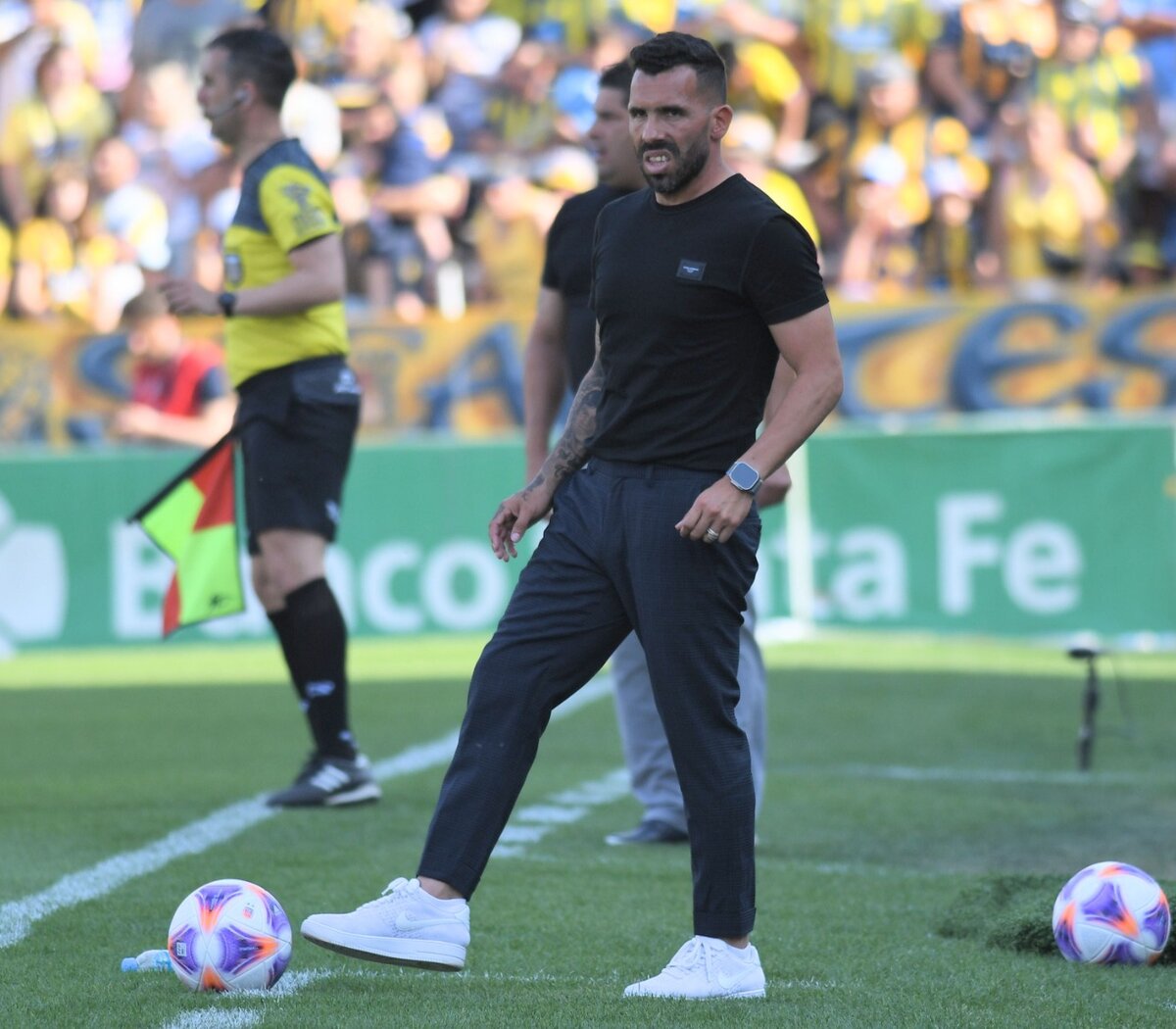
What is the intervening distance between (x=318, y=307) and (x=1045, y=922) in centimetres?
345

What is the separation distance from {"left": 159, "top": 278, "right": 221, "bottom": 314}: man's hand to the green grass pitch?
166cm

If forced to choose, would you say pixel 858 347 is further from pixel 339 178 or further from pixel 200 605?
pixel 200 605

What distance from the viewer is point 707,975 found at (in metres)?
4.23

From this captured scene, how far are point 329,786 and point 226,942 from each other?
2.86 m

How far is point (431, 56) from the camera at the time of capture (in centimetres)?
1777

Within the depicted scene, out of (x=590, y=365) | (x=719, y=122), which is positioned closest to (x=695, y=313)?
(x=719, y=122)

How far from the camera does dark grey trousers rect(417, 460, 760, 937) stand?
4.29m

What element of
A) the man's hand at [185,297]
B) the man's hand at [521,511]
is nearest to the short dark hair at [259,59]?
the man's hand at [185,297]

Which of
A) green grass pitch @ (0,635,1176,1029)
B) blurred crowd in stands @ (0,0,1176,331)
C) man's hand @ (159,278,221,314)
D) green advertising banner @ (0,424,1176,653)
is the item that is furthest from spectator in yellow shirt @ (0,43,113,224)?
man's hand @ (159,278,221,314)

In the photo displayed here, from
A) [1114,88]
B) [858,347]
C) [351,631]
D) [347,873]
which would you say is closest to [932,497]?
[858,347]

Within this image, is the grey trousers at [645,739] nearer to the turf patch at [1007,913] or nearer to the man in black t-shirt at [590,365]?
the man in black t-shirt at [590,365]

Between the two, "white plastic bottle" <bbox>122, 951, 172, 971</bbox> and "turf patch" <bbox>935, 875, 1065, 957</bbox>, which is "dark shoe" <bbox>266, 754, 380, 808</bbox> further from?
"white plastic bottle" <bbox>122, 951, 172, 971</bbox>

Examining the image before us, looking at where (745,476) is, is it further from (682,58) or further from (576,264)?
(576,264)

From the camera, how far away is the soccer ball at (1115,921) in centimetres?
470
